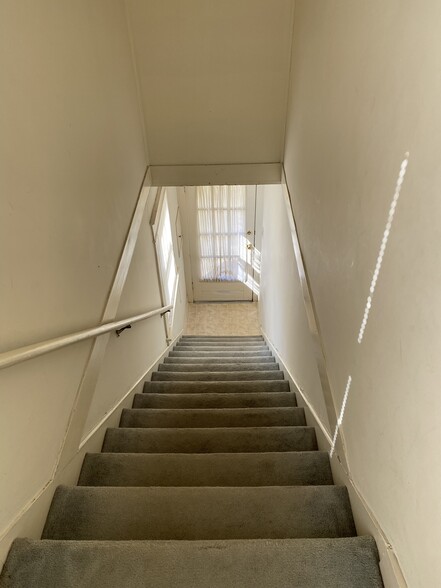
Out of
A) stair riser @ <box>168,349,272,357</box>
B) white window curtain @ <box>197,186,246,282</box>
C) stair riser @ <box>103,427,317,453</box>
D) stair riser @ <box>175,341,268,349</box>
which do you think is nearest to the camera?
stair riser @ <box>103,427,317,453</box>

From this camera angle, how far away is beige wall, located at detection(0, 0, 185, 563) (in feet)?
3.29

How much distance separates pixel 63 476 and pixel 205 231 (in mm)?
5673

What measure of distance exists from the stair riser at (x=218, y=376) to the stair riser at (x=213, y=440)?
112 centimetres

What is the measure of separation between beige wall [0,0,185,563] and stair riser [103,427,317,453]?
15 centimetres

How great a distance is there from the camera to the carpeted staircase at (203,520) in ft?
3.16

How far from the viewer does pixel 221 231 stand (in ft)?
21.8

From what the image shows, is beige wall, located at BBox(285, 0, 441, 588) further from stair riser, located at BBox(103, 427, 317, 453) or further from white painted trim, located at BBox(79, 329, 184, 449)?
white painted trim, located at BBox(79, 329, 184, 449)

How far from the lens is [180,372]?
3201 millimetres

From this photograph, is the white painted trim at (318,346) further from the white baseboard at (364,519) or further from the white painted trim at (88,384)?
the white painted trim at (88,384)

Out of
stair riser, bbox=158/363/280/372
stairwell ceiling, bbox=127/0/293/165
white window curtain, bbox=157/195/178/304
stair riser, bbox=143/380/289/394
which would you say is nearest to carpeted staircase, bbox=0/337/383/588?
stair riser, bbox=143/380/289/394

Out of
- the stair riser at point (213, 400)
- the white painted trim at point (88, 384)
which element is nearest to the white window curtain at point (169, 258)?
the stair riser at point (213, 400)

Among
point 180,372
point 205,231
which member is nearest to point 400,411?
point 180,372

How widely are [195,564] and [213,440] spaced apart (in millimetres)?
825

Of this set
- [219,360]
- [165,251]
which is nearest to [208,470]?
[219,360]
